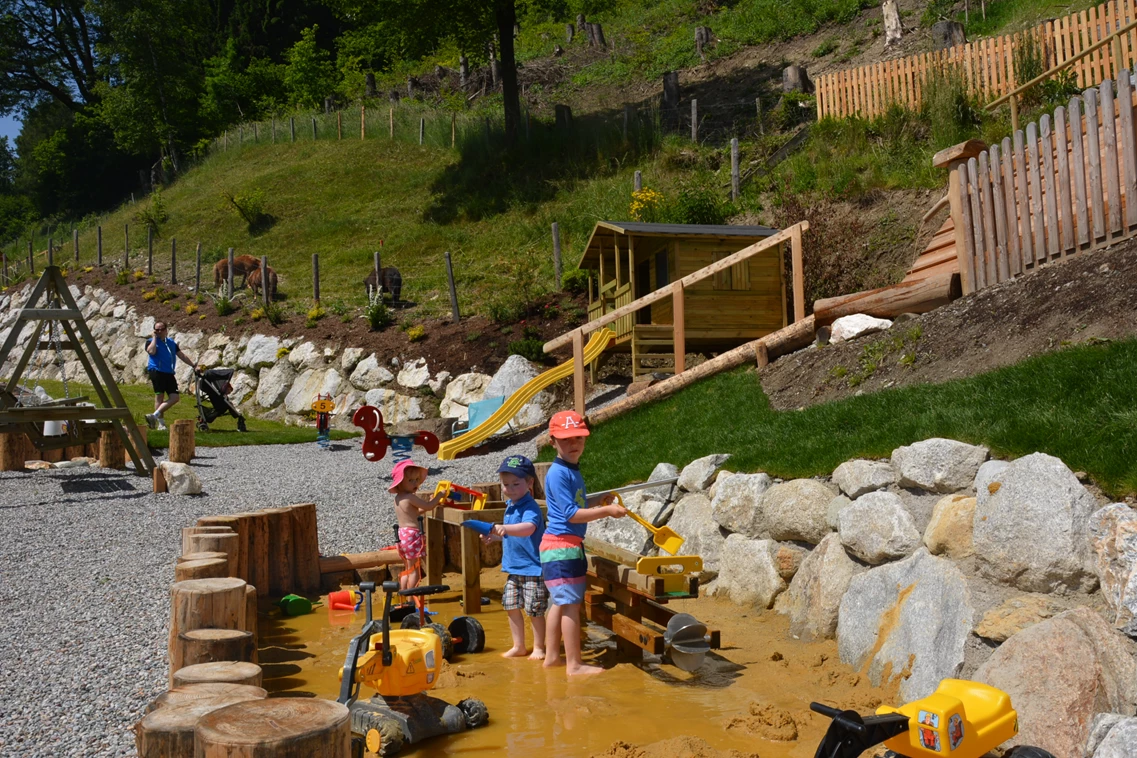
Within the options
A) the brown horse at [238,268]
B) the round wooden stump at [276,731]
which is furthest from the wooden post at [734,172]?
the round wooden stump at [276,731]

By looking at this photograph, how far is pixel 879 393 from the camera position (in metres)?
7.16

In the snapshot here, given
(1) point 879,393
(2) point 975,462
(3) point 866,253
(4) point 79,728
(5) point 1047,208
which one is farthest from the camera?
(3) point 866,253

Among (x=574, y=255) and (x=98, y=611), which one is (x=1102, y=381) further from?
(x=574, y=255)

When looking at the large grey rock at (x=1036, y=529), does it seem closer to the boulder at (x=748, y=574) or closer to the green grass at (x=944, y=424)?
the green grass at (x=944, y=424)

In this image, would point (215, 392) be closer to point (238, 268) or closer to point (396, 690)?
point (238, 268)

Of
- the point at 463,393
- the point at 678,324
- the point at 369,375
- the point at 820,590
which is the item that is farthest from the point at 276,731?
the point at 369,375

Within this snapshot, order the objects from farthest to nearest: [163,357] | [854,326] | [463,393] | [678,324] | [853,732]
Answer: [463,393] → [163,357] → [678,324] → [854,326] → [853,732]

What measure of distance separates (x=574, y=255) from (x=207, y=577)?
1834cm

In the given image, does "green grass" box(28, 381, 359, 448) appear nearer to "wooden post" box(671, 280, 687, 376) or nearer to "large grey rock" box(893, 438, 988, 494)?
"wooden post" box(671, 280, 687, 376)

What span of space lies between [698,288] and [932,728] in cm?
1206

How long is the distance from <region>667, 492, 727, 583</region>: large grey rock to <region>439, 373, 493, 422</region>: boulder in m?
9.82

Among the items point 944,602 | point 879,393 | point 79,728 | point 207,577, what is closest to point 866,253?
point 879,393

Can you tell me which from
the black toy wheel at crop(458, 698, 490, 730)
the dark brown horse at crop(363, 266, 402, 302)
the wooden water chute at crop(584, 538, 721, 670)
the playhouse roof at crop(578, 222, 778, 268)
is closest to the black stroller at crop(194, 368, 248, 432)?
the dark brown horse at crop(363, 266, 402, 302)

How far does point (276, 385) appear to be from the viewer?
21047 millimetres
